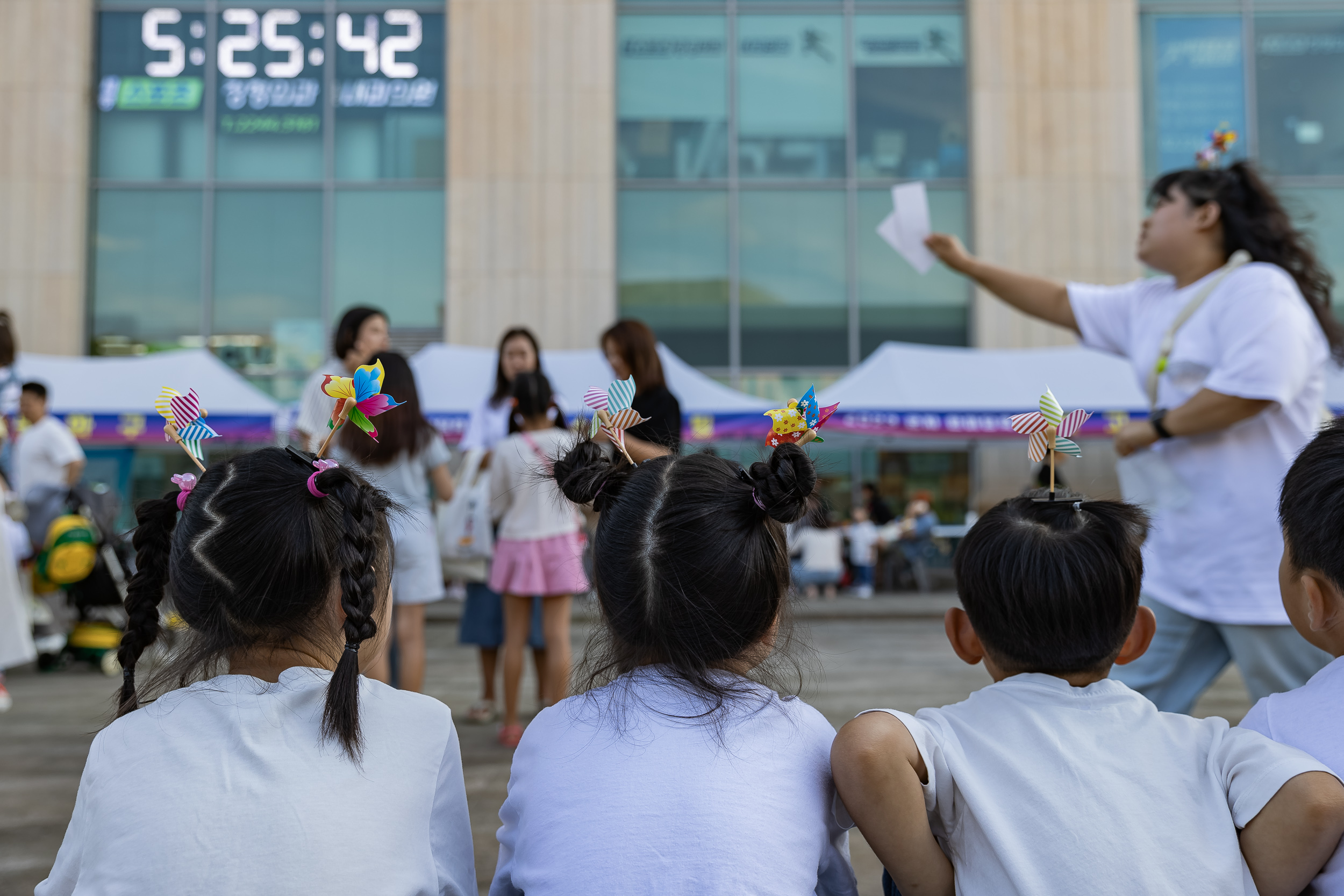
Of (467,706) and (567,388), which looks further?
(567,388)

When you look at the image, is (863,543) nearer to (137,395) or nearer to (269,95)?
(137,395)

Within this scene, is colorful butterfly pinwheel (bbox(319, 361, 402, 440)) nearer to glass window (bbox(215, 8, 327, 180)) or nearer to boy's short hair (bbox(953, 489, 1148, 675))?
boy's short hair (bbox(953, 489, 1148, 675))

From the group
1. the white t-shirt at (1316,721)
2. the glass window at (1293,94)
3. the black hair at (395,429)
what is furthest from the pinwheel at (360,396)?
the glass window at (1293,94)

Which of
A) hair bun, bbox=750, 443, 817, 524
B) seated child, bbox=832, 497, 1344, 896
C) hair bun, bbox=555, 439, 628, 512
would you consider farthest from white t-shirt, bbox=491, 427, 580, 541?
seated child, bbox=832, 497, 1344, 896

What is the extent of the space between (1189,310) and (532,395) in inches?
94.6

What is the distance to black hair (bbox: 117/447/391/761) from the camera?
4.86 ft

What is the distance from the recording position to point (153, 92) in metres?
13.6

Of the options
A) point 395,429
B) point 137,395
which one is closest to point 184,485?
point 395,429

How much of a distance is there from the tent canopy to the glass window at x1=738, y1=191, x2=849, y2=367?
608cm

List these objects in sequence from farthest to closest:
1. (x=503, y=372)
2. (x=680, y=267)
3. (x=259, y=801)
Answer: (x=680, y=267) < (x=503, y=372) < (x=259, y=801)

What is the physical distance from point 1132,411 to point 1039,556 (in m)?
10.0

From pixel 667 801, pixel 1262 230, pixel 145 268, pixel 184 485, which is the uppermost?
pixel 145 268

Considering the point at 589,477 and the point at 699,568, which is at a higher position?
the point at 589,477

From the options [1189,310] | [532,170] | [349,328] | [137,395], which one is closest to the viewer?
[1189,310]
